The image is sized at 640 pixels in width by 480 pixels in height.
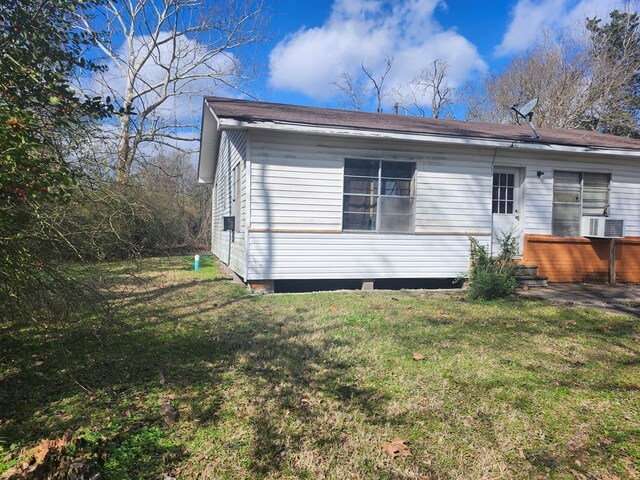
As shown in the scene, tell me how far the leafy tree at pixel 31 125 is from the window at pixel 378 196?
4.86 metres

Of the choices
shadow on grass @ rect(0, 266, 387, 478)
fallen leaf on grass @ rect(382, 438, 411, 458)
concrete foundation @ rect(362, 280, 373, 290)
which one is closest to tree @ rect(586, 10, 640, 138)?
concrete foundation @ rect(362, 280, 373, 290)

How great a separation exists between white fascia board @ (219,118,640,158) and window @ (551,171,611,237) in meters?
0.61

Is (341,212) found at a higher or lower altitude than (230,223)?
higher

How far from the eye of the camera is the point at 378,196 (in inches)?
305

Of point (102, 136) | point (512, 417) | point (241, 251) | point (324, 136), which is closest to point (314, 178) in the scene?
point (324, 136)

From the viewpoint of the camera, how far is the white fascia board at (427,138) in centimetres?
664

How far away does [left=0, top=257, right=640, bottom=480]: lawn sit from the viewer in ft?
7.20

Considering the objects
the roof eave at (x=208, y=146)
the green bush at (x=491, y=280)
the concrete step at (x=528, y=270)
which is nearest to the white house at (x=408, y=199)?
the concrete step at (x=528, y=270)

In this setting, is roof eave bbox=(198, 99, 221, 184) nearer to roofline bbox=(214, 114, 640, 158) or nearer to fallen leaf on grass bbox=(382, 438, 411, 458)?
roofline bbox=(214, 114, 640, 158)

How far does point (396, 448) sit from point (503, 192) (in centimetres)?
754

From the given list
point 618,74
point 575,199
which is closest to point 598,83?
point 618,74

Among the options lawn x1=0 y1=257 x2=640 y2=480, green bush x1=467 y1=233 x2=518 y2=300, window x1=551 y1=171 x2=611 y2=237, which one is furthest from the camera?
window x1=551 y1=171 x2=611 y2=237

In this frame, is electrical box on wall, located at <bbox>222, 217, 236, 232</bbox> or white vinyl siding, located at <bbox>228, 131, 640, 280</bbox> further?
electrical box on wall, located at <bbox>222, 217, 236, 232</bbox>

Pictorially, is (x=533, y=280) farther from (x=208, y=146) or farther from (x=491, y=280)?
(x=208, y=146)
